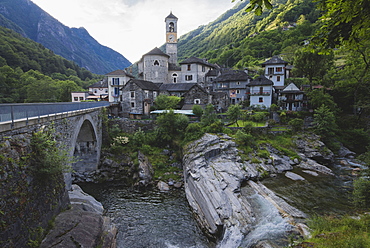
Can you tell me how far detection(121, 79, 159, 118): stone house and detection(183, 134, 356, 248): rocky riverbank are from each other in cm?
1909

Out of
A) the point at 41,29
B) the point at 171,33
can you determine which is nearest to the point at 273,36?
the point at 171,33

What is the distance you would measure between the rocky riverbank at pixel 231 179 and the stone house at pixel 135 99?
19.1 meters

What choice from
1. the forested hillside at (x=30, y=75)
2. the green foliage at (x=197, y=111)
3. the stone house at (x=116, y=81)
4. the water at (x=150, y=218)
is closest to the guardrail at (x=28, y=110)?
the water at (x=150, y=218)

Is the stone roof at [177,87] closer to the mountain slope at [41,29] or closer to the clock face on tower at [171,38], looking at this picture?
the clock face on tower at [171,38]

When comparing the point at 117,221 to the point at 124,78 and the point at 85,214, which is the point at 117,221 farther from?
the point at 124,78

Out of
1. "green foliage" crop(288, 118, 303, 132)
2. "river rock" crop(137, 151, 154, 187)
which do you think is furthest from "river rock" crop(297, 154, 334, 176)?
"river rock" crop(137, 151, 154, 187)

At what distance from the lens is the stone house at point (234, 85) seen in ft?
163

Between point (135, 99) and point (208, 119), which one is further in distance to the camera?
point (135, 99)

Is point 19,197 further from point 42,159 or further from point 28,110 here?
point 28,110

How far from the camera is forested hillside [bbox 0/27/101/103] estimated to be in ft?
167

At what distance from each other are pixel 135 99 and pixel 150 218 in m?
29.3

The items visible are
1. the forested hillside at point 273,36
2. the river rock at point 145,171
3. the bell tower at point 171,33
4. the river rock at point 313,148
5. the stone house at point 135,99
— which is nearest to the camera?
the river rock at point 145,171

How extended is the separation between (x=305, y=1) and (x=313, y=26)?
143ft

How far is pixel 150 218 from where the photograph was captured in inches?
730
